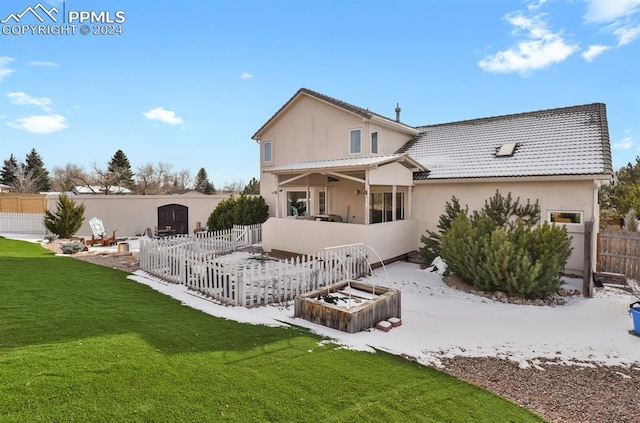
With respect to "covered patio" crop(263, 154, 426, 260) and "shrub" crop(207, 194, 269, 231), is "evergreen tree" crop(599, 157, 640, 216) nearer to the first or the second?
Result: "covered patio" crop(263, 154, 426, 260)

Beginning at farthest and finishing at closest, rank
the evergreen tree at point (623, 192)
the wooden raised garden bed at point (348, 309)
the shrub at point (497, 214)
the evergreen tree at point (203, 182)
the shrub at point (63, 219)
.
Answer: the evergreen tree at point (203, 182) < the evergreen tree at point (623, 192) < the shrub at point (63, 219) < the shrub at point (497, 214) < the wooden raised garden bed at point (348, 309)

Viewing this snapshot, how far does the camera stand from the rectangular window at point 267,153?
20202 mm

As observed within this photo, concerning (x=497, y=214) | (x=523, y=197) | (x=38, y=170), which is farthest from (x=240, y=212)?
(x=38, y=170)

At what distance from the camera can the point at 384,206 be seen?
15945 millimetres

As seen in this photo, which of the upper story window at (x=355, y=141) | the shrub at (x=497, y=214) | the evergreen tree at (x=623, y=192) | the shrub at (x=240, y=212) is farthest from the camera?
the evergreen tree at (x=623, y=192)

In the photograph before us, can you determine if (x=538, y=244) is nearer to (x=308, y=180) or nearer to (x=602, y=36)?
(x=308, y=180)

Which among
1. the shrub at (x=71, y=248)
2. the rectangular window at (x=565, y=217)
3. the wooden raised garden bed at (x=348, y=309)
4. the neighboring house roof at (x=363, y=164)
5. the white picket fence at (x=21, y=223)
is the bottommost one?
the wooden raised garden bed at (x=348, y=309)

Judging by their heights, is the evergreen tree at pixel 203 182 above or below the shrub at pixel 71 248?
above

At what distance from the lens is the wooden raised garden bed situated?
6891 millimetres

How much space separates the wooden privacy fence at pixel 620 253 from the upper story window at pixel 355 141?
9.98 meters

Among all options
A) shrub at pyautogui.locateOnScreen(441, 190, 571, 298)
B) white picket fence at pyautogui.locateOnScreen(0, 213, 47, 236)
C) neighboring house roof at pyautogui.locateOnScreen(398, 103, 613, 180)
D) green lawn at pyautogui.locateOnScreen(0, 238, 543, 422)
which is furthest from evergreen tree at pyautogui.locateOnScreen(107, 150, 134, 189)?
shrub at pyautogui.locateOnScreen(441, 190, 571, 298)

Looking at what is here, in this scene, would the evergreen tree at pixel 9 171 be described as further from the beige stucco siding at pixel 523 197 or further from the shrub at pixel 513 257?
the shrub at pixel 513 257

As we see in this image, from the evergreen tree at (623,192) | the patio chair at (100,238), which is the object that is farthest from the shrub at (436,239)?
the evergreen tree at (623,192)

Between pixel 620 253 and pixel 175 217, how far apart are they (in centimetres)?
2470
